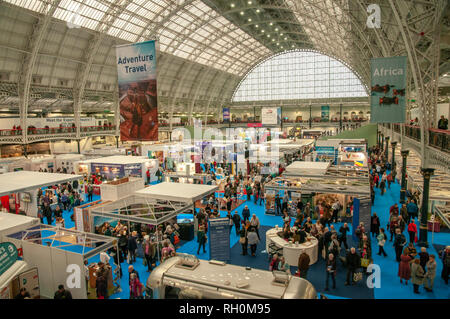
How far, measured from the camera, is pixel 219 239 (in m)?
9.47

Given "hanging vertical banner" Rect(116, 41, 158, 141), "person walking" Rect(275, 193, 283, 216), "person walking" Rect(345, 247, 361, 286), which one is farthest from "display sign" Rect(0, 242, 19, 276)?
"person walking" Rect(275, 193, 283, 216)

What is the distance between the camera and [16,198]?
49.4 feet

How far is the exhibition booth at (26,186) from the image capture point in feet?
43.2

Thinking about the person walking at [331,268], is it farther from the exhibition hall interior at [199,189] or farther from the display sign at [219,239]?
the display sign at [219,239]

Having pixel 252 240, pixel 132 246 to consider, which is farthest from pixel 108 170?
pixel 252 240

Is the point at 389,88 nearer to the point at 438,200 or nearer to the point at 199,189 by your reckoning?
the point at 438,200

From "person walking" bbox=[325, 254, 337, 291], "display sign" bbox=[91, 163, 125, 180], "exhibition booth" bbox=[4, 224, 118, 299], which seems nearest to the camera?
"exhibition booth" bbox=[4, 224, 118, 299]

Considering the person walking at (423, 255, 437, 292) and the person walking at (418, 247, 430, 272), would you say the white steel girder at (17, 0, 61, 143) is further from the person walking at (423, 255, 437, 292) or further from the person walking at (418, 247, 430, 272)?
the person walking at (423, 255, 437, 292)

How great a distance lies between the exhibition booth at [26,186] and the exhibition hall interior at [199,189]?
0.08m

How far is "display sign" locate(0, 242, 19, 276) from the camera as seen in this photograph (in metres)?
6.13

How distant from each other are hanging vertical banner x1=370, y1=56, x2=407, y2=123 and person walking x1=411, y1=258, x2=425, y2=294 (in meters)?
4.55

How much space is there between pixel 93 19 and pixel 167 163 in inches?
557

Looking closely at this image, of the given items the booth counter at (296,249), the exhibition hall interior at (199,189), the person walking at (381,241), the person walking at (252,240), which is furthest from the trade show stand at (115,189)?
A: the person walking at (381,241)

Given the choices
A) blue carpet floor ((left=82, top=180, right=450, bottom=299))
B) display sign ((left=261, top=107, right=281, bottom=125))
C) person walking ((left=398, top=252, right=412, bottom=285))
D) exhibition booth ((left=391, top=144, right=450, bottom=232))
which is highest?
display sign ((left=261, top=107, right=281, bottom=125))
